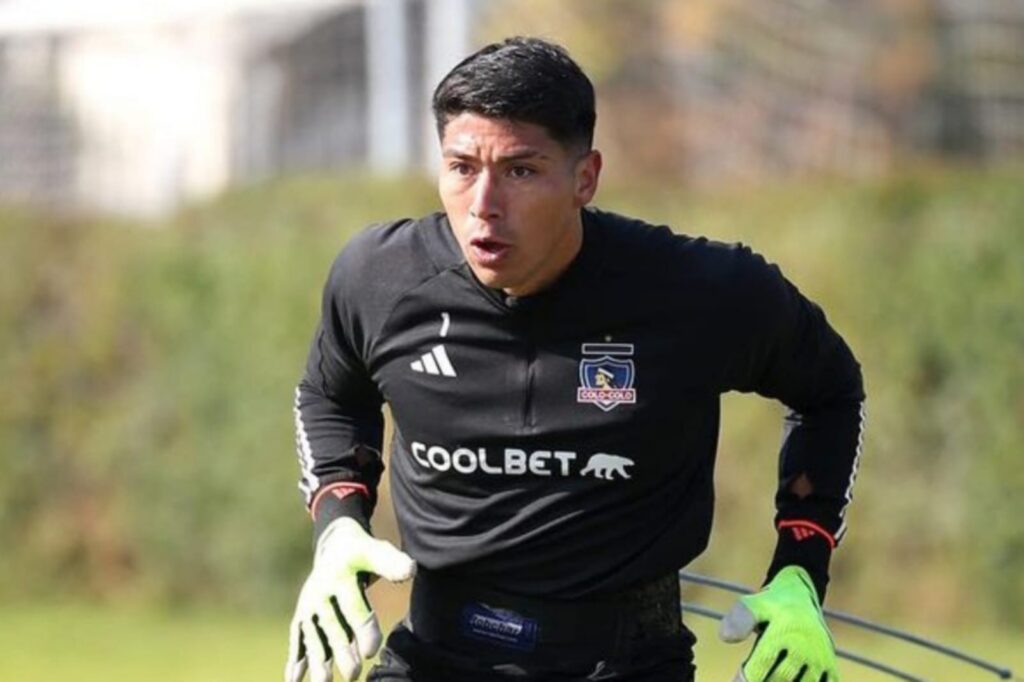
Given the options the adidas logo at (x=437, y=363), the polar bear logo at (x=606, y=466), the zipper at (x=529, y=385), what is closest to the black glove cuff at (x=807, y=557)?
the polar bear logo at (x=606, y=466)

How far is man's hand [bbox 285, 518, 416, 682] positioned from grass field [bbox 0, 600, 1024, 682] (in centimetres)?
864

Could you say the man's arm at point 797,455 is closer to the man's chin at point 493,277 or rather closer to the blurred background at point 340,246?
the man's chin at point 493,277

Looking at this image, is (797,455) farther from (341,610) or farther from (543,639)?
(341,610)

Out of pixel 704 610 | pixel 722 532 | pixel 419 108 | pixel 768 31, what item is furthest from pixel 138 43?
pixel 704 610

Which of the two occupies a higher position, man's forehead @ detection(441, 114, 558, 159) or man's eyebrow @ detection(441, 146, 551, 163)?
man's forehead @ detection(441, 114, 558, 159)

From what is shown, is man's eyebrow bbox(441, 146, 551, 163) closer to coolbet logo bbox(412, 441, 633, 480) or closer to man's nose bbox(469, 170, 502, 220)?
man's nose bbox(469, 170, 502, 220)

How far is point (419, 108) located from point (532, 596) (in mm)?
19142

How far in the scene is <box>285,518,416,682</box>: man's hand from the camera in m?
5.88

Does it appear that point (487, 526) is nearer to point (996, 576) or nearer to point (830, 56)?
point (996, 576)

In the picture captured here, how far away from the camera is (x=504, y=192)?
5742 mm

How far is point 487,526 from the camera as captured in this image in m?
5.91

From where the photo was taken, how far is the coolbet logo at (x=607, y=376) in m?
5.93

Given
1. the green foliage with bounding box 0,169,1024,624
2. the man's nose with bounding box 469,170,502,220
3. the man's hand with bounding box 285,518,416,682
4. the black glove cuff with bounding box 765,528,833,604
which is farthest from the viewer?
the green foliage with bounding box 0,169,1024,624

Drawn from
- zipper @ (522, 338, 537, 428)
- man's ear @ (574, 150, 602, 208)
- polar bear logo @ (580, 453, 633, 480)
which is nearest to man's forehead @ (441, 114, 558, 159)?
man's ear @ (574, 150, 602, 208)
